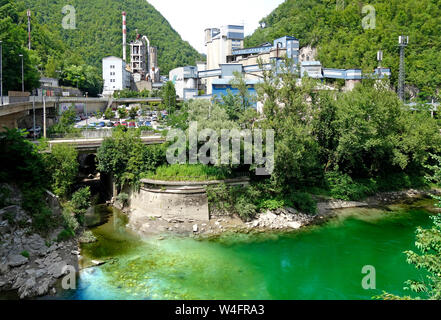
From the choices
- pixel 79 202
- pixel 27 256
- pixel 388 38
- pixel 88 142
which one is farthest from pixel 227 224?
pixel 388 38

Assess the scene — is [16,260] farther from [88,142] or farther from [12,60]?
[12,60]

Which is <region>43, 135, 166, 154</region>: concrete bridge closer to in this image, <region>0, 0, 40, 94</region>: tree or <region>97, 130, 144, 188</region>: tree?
<region>97, 130, 144, 188</region>: tree

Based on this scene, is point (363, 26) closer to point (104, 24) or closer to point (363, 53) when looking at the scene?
point (363, 53)

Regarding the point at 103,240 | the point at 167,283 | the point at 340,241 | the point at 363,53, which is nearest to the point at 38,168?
the point at 103,240

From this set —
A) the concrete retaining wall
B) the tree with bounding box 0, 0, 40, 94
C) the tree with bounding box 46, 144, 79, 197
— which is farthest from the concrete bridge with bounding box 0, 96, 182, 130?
the concrete retaining wall

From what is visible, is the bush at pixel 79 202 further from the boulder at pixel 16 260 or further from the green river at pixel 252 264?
the boulder at pixel 16 260

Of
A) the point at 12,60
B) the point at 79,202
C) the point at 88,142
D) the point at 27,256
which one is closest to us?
the point at 27,256

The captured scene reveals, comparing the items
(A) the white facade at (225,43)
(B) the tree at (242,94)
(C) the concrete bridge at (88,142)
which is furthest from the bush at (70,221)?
(A) the white facade at (225,43)
